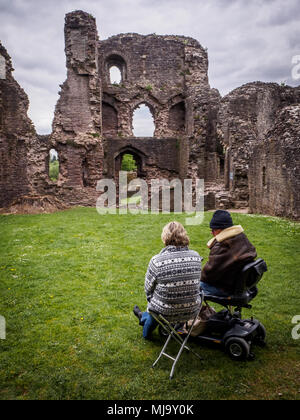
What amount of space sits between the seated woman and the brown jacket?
→ 408mm

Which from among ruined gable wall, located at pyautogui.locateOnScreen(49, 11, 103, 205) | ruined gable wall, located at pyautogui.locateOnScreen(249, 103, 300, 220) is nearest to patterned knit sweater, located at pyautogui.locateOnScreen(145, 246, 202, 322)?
ruined gable wall, located at pyautogui.locateOnScreen(249, 103, 300, 220)

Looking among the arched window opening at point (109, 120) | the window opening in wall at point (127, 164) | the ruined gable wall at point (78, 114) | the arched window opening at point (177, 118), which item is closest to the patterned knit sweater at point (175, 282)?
the ruined gable wall at point (78, 114)

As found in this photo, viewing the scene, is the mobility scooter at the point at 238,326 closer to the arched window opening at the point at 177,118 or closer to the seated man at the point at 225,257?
the seated man at the point at 225,257

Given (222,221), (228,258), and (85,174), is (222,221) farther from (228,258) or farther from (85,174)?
(85,174)

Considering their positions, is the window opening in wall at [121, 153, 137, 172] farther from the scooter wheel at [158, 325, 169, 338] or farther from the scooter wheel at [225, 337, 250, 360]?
the scooter wheel at [225, 337, 250, 360]

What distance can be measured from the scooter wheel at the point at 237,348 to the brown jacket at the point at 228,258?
0.58 meters

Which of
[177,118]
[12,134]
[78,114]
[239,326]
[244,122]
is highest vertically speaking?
[177,118]

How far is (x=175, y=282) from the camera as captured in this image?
12.1ft

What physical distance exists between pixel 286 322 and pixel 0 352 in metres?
3.97

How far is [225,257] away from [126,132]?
2527cm

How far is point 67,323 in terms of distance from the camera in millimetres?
4965

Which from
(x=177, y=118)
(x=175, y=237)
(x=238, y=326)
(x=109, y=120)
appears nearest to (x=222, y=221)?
(x=175, y=237)
